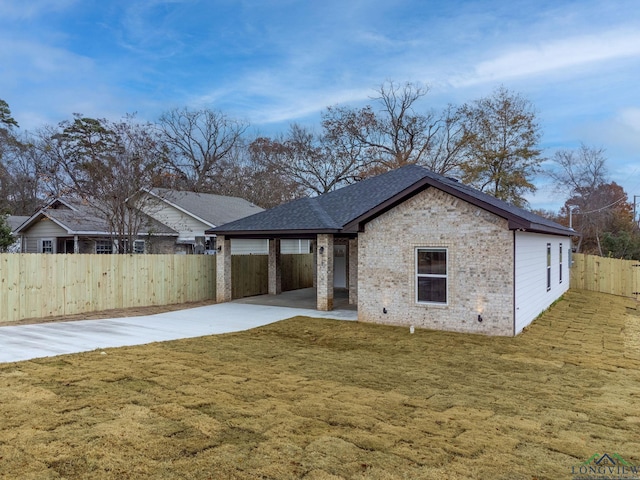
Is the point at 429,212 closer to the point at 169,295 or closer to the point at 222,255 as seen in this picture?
the point at 222,255

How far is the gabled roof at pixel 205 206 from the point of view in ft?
73.6

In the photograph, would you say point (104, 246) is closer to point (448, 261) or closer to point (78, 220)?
point (78, 220)

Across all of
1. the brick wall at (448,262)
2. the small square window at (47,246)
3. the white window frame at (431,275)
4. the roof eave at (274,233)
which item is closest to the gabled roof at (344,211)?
the roof eave at (274,233)

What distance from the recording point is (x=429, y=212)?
35.2 feet

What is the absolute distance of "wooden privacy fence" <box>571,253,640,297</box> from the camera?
18.9 meters

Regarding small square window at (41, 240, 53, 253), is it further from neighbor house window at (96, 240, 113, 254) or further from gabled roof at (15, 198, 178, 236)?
neighbor house window at (96, 240, 113, 254)

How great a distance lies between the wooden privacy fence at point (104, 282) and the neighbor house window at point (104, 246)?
8136mm

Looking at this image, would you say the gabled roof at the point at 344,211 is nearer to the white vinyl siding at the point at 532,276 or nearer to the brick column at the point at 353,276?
the white vinyl siding at the point at 532,276

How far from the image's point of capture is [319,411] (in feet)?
16.7

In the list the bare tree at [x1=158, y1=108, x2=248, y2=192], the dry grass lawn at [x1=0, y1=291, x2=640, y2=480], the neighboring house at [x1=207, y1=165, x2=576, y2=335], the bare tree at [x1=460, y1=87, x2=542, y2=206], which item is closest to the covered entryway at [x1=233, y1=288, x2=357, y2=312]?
the neighboring house at [x1=207, y1=165, x2=576, y2=335]

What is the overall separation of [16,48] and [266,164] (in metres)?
17.9

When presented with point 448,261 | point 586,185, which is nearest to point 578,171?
point 586,185

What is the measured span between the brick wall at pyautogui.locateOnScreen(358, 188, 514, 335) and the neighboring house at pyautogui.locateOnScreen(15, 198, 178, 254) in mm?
13798

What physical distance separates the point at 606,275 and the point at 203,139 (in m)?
29.6
